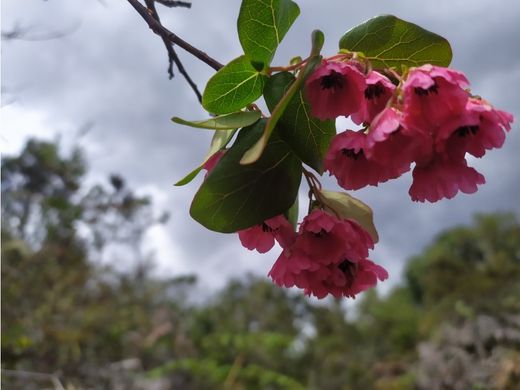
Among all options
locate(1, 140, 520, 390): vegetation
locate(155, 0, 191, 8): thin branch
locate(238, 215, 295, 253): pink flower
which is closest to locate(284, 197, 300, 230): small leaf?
locate(238, 215, 295, 253): pink flower

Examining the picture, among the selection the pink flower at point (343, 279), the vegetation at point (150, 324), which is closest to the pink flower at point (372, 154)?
the pink flower at point (343, 279)

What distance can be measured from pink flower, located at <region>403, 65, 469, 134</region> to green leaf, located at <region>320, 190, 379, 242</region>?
0.17 metres

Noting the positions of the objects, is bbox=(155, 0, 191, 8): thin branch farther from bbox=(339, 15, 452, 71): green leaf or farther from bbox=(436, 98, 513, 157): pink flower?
bbox=(436, 98, 513, 157): pink flower

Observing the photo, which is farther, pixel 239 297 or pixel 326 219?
pixel 239 297

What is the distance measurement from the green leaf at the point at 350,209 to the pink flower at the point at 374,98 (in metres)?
0.11

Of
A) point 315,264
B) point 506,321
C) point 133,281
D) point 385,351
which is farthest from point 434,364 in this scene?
point 385,351

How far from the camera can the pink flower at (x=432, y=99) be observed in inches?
21.2

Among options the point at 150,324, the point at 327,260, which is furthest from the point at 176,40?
the point at 150,324

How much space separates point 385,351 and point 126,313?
770 cm

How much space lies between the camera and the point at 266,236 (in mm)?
665

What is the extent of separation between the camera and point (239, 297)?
1218cm

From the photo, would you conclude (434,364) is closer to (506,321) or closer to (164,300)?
(506,321)

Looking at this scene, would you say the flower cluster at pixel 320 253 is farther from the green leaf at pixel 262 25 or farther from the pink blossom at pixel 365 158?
the green leaf at pixel 262 25

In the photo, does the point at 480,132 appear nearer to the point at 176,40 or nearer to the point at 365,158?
the point at 365,158
